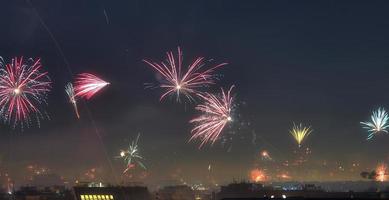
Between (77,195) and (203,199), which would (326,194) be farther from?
(77,195)

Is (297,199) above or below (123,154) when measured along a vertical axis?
below

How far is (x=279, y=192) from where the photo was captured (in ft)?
612

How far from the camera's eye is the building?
143525mm

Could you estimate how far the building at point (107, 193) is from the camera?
143525 mm

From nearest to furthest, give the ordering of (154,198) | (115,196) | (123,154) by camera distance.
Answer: (123,154) < (115,196) < (154,198)

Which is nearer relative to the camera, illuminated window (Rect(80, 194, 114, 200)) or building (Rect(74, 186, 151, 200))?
illuminated window (Rect(80, 194, 114, 200))

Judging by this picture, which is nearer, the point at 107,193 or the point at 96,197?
the point at 107,193

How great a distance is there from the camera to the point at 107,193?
143750 mm

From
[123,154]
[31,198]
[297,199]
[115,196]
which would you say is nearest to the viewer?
[297,199]

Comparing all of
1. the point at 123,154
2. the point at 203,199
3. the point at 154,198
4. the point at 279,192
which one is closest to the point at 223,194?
the point at 203,199

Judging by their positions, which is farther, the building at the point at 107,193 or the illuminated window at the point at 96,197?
the building at the point at 107,193

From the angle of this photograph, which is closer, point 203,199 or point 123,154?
point 123,154

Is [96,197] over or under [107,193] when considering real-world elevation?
under

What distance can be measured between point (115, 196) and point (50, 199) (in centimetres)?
5874
